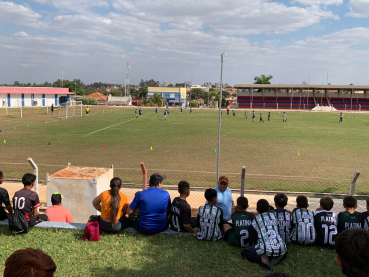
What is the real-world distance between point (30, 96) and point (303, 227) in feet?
248

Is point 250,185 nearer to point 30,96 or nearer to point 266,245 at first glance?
point 266,245

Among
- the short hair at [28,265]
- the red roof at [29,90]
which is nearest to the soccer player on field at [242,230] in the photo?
the short hair at [28,265]

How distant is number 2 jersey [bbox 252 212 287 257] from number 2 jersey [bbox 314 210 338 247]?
2.91 ft

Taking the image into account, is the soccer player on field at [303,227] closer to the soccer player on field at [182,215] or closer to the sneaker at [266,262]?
the sneaker at [266,262]

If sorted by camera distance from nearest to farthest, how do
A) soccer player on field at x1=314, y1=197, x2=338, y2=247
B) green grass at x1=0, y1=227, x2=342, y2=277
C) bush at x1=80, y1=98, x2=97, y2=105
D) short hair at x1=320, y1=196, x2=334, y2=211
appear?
green grass at x1=0, y1=227, x2=342, y2=277 < soccer player on field at x1=314, y1=197, x2=338, y2=247 < short hair at x1=320, y1=196, x2=334, y2=211 < bush at x1=80, y1=98, x2=97, y2=105

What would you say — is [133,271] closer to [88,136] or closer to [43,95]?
[88,136]

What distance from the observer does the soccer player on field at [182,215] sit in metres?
5.67

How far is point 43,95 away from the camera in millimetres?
72875

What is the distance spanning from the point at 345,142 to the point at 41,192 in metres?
22.2

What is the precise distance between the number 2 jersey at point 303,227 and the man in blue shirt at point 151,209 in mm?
2279

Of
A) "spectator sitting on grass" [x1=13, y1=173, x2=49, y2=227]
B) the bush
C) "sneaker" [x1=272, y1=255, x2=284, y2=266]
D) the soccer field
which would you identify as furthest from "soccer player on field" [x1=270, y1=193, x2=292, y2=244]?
the bush

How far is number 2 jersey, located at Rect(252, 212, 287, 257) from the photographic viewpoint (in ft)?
15.7

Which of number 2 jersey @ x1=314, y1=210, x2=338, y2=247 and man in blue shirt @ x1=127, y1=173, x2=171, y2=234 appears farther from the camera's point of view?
man in blue shirt @ x1=127, y1=173, x2=171, y2=234

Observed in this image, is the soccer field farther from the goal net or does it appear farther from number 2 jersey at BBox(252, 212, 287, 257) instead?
the goal net
